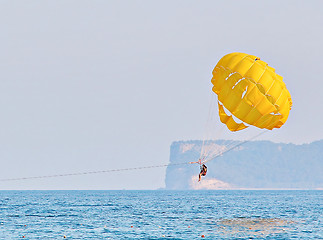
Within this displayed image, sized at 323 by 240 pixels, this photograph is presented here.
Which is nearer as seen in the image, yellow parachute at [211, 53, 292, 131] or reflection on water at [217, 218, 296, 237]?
yellow parachute at [211, 53, 292, 131]

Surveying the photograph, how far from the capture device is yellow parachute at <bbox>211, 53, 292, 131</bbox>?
53.2 metres

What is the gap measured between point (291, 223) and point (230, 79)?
18.7 meters

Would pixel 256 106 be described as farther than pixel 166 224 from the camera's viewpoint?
No

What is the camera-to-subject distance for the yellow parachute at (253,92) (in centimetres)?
5322

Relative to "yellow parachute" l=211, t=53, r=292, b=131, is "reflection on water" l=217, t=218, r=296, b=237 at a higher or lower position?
lower

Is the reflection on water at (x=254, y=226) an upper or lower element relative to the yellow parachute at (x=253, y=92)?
lower

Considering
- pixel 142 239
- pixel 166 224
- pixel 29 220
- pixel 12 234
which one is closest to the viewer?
pixel 142 239

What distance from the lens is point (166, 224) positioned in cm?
6384

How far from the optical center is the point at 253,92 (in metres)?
53.6

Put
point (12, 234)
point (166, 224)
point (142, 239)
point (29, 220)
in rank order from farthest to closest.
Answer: point (29, 220)
point (166, 224)
point (12, 234)
point (142, 239)

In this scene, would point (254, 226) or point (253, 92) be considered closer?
point (253, 92)

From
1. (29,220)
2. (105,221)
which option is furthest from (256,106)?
(29,220)

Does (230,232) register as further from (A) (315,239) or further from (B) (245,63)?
(B) (245,63)

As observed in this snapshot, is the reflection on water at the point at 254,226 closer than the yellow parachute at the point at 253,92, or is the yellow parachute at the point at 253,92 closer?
the yellow parachute at the point at 253,92
